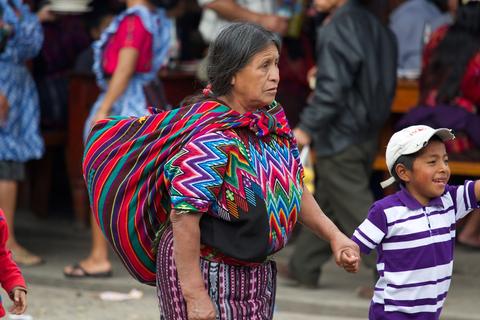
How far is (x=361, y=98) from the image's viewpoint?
705 centimetres

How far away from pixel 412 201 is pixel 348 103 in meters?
2.50

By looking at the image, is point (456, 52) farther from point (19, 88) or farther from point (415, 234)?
point (415, 234)

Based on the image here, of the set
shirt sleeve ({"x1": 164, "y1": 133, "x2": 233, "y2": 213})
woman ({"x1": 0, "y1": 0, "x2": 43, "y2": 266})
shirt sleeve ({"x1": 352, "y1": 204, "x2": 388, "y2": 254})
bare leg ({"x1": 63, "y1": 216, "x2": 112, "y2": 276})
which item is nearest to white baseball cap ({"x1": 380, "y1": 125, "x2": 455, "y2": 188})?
shirt sleeve ({"x1": 352, "y1": 204, "x2": 388, "y2": 254})

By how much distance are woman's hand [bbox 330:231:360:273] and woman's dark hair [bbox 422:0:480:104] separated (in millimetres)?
3956

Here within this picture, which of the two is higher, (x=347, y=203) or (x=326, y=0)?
(x=326, y=0)

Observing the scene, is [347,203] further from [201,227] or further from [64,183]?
[64,183]

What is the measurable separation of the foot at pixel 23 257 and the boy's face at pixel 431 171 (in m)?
4.27

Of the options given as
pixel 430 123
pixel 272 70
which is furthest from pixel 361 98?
pixel 272 70

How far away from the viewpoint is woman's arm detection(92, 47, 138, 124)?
735cm

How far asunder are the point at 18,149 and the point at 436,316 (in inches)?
164

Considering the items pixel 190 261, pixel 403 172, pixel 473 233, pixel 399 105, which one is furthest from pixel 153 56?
pixel 190 261

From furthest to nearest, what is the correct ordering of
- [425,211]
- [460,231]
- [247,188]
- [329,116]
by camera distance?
[460,231] < [329,116] < [425,211] < [247,188]

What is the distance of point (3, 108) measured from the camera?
785 cm

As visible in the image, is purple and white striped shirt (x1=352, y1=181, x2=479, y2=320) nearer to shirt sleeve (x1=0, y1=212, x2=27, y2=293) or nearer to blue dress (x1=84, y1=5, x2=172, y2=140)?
shirt sleeve (x1=0, y1=212, x2=27, y2=293)
